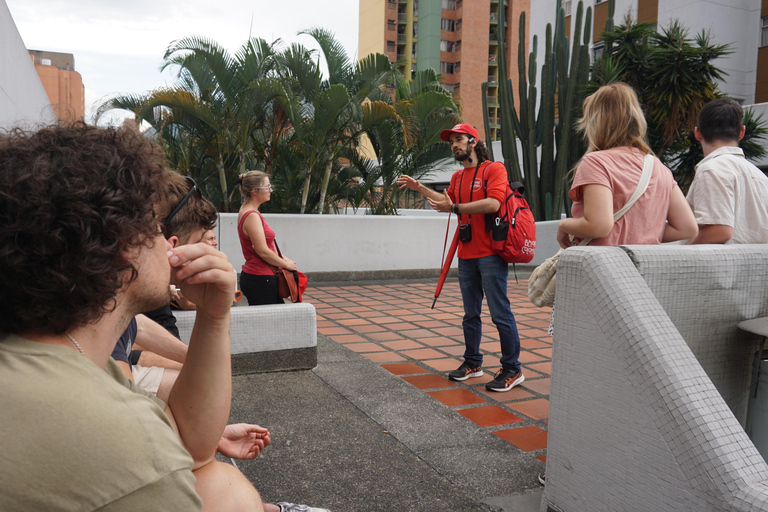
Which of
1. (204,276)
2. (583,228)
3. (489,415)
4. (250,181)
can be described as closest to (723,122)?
(583,228)

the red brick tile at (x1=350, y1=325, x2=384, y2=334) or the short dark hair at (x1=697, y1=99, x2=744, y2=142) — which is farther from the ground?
the short dark hair at (x1=697, y1=99, x2=744, y2=142)

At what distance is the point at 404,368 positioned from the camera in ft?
14.4

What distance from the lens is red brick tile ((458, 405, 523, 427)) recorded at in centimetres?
332

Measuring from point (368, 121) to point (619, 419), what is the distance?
8.35m

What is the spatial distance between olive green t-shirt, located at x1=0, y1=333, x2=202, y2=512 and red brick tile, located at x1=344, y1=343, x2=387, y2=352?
4.05 metres

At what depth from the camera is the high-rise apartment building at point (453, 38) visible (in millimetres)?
59531

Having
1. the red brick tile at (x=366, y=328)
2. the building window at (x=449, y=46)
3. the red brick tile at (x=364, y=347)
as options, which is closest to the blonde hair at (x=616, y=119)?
the red brick tile at (x=364, y=347)

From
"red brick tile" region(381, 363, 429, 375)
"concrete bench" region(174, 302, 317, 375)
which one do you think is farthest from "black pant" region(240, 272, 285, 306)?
"red brick tile" region(381, 363, 429, 375)

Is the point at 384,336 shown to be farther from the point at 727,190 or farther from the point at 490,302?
the point at 727,190

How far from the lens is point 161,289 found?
3.76 ft

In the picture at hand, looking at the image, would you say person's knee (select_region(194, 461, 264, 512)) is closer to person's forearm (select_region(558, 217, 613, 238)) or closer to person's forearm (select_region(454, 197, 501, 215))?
person's forearm (select_region(558, 217, 613, 238))

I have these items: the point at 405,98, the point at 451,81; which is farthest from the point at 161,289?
the point at 451,81

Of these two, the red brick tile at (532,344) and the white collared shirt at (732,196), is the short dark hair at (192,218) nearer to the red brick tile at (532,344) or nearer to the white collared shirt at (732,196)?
the white collared shirt at (732,196)

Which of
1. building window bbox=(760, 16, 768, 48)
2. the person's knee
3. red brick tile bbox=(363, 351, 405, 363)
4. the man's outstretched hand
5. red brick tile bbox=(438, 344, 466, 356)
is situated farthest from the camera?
building window bbox=(760, 16, 768, 48)
